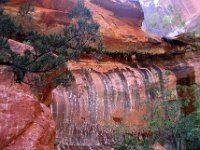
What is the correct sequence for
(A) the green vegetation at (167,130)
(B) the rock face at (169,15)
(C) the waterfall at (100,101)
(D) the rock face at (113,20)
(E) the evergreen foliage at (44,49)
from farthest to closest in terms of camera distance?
(B) the rock face at (169,15), (D) the rock face at (113,20), (C) the waterfall at (100,101), (A) the green vegetation at (167,130), (E) the evergreen foliage at (44,49)

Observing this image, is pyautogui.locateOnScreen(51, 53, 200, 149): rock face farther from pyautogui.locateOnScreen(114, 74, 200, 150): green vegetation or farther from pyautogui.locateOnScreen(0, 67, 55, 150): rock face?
pyautogui.locateOnScreen(0, 67, 55, 150): rock face

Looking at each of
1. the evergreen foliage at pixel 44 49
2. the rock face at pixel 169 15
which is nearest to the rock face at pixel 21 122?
the evergreen foliage at pixel 44 49

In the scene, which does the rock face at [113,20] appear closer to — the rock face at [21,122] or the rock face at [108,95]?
the rock face at [108,95]

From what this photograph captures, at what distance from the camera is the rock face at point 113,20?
1153 cm

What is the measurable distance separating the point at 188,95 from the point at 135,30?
3.26 meters

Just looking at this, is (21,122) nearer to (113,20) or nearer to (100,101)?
(100,101)

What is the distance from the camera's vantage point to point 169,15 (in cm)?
2694

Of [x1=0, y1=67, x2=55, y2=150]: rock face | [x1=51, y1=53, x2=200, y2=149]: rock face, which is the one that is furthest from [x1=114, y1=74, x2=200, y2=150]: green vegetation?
[x1=0, y1=67, x2=55, y2=150]: rock face

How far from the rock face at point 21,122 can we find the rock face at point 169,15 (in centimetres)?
1708

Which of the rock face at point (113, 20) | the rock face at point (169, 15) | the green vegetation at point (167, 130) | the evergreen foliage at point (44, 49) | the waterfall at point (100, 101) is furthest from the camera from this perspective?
the rock face at point (169, 15)

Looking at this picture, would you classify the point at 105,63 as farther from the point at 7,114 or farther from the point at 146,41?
the point at 7,114

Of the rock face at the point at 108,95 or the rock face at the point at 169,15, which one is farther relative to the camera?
the rock face at the point at 169,15

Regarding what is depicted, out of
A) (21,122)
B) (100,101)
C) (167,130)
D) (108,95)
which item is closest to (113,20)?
(108,95)

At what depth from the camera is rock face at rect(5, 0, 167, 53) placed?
37.8 feet
